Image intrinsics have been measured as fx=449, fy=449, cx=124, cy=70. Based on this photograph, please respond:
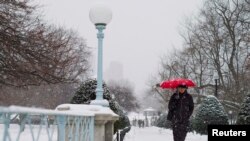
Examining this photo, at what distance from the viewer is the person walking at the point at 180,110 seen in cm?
1070

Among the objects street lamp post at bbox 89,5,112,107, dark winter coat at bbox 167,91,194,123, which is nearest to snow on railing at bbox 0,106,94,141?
street lamp post at bbox 89,5,112,107

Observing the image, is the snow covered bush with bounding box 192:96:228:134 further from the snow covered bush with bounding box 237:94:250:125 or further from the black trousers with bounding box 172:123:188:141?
the black trousers with bounding box 172:123:188:141

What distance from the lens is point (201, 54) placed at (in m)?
41.1

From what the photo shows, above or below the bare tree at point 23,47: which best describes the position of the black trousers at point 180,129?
below

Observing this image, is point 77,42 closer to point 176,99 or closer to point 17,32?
point 17,32

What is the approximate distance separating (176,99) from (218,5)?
96.0 feet

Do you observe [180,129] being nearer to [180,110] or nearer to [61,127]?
[180,110]

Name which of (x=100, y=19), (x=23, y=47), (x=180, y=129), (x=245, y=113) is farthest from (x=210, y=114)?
(x=100, y=19)

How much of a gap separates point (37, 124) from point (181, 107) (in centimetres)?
672

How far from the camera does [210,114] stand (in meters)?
26.1

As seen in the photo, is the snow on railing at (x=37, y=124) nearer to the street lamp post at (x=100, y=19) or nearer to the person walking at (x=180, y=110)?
the street lamp post at (x=100, y=19)

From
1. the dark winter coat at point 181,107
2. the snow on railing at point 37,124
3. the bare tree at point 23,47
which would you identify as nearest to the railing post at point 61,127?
the snow on railing at point 37,124

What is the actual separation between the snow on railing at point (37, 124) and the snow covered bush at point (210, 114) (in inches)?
766

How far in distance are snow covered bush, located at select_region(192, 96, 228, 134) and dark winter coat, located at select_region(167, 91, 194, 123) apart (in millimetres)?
14857
